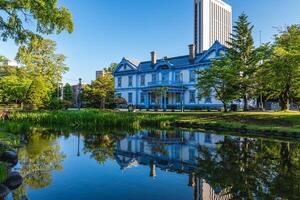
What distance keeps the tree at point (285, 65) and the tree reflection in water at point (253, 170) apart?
12.3 m

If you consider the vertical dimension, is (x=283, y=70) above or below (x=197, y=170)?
above

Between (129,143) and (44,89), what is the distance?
2021cm

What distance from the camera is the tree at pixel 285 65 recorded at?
931 inches

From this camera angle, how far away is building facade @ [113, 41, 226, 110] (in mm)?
36438

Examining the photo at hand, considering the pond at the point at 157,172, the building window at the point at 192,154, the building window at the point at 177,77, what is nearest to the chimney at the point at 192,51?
the building window at the point at 177,77

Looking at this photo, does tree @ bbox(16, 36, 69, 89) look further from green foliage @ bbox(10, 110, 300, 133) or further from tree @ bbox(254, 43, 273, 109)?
tree @ bbox(254, 43, 273, 109)

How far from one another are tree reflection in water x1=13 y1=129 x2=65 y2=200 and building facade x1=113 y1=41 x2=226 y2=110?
24031 millimetres

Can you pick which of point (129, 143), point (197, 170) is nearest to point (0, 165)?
point (197, 170)

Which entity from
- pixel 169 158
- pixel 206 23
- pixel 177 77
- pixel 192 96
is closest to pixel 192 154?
pixel 169 158

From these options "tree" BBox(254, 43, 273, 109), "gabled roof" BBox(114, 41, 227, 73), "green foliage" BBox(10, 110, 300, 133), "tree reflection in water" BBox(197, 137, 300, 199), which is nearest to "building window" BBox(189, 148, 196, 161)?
"tree reflection in water" BBox(197, 137, 300, 199)

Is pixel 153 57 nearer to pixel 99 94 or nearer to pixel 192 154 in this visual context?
pixel 99 94

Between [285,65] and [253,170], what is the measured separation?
17.8 m

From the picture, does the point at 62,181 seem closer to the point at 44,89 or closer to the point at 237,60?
the point at 237,60

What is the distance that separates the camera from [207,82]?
28875 millimetres
